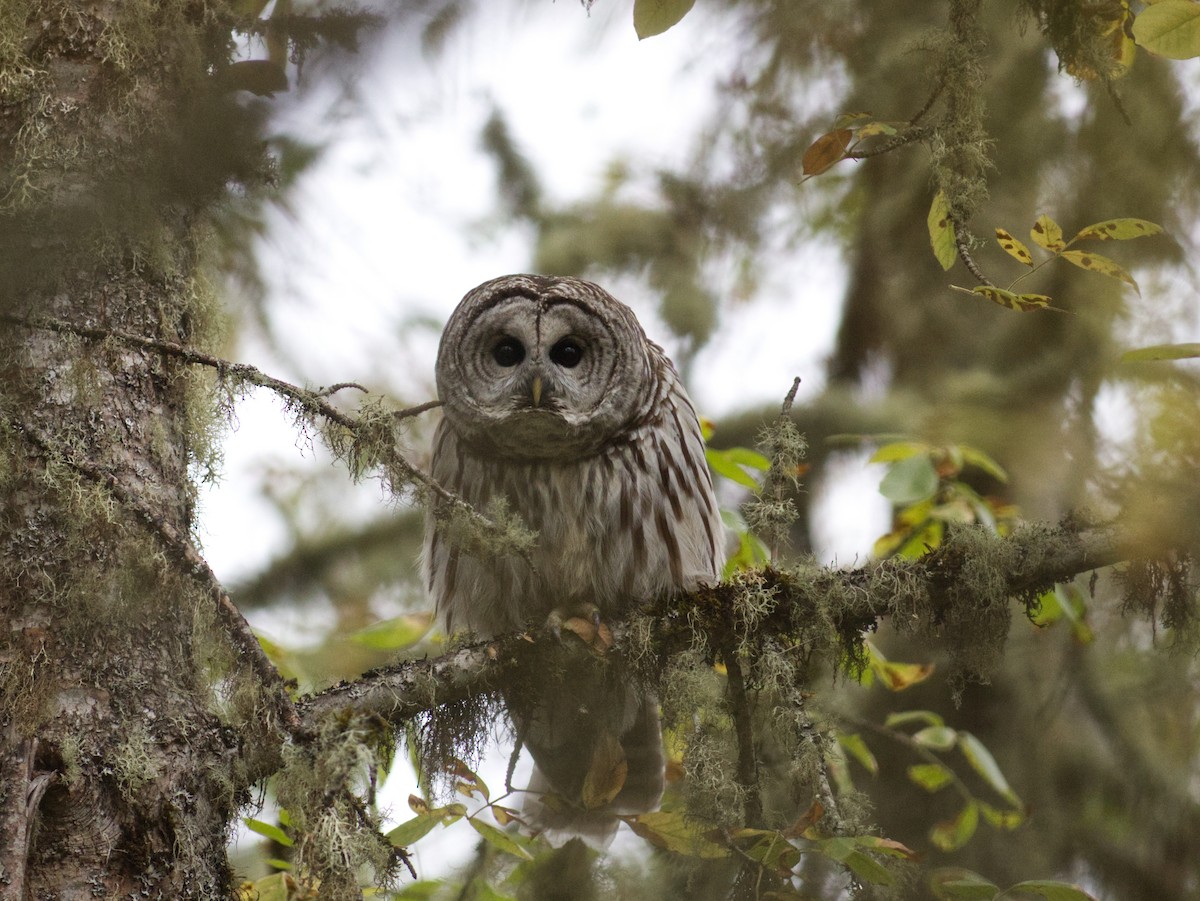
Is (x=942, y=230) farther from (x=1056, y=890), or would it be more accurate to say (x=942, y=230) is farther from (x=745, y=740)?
(x=1056, y=890)

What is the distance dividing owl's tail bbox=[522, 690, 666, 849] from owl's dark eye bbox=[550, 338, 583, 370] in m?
1.18

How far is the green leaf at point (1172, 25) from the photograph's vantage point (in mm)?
2047

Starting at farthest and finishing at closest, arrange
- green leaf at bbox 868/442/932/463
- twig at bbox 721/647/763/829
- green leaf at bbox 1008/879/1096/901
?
1. green leaf at bbox 868/442/932/463
2. twig at bbox 721/647/763/829
3. green leaf at bbox 1008/879/1096/901

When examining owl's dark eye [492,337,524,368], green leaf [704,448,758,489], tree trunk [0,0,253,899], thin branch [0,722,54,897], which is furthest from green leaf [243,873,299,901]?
green leaf [704,448,758,489]

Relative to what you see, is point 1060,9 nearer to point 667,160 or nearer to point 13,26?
point 13,26

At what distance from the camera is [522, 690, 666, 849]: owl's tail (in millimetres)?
3730

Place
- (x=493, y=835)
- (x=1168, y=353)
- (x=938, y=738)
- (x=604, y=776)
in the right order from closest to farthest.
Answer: (x=1168, y=353) → (x=493, y=835) → (x=604, y=776) → (x=938, y=738)

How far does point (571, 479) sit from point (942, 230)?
153 cm

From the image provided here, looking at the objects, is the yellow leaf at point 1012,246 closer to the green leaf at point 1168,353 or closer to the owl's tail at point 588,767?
the green leaf at point 1168,353

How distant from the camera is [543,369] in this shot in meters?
3.82

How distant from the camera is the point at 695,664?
2.99 metres

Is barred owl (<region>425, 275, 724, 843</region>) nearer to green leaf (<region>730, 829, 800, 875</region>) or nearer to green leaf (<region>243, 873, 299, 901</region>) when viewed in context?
green leaf (<region>730, 829, 800, 875</region>)

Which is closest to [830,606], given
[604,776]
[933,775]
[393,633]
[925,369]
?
[604,776]

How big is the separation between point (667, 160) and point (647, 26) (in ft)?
12.5
